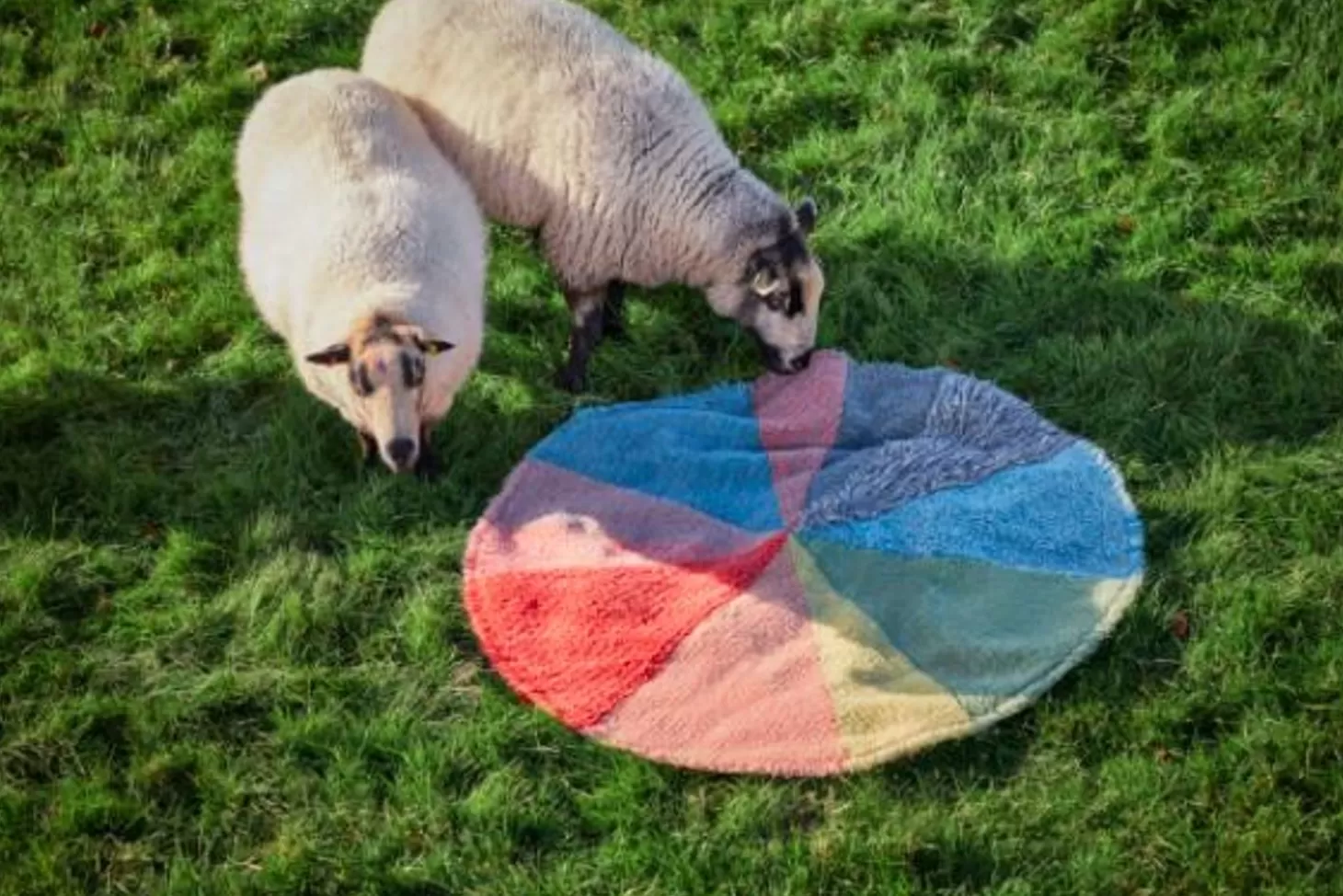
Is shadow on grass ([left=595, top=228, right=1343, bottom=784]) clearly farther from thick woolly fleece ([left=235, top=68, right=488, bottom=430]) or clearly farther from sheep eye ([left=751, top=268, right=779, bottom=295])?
thick woolly fleece ([left=235, top=68, right=488, bottom=430])

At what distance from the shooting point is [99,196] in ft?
24.7

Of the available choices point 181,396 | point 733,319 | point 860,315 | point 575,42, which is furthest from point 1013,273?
point 181,396

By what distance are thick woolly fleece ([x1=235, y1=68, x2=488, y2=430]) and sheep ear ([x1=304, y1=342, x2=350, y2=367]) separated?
111 mm

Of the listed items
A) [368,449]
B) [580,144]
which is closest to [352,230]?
[368,449]

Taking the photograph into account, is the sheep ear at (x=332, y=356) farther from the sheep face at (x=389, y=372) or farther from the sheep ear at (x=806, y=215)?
the sheep ear at (x=806, y=215)

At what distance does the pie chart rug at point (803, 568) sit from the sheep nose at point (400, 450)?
0.42m

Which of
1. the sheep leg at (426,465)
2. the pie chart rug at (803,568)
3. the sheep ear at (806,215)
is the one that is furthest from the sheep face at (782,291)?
the sheep leg at (426,465)

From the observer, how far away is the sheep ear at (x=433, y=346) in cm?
553

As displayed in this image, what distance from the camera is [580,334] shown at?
664cm

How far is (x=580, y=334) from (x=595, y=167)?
27.3 inches

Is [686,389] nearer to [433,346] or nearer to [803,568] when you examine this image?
[803,568]

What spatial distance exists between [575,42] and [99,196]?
2.56m

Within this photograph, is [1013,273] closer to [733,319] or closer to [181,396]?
[733,319]

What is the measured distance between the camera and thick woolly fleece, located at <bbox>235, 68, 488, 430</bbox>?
5773 mm
